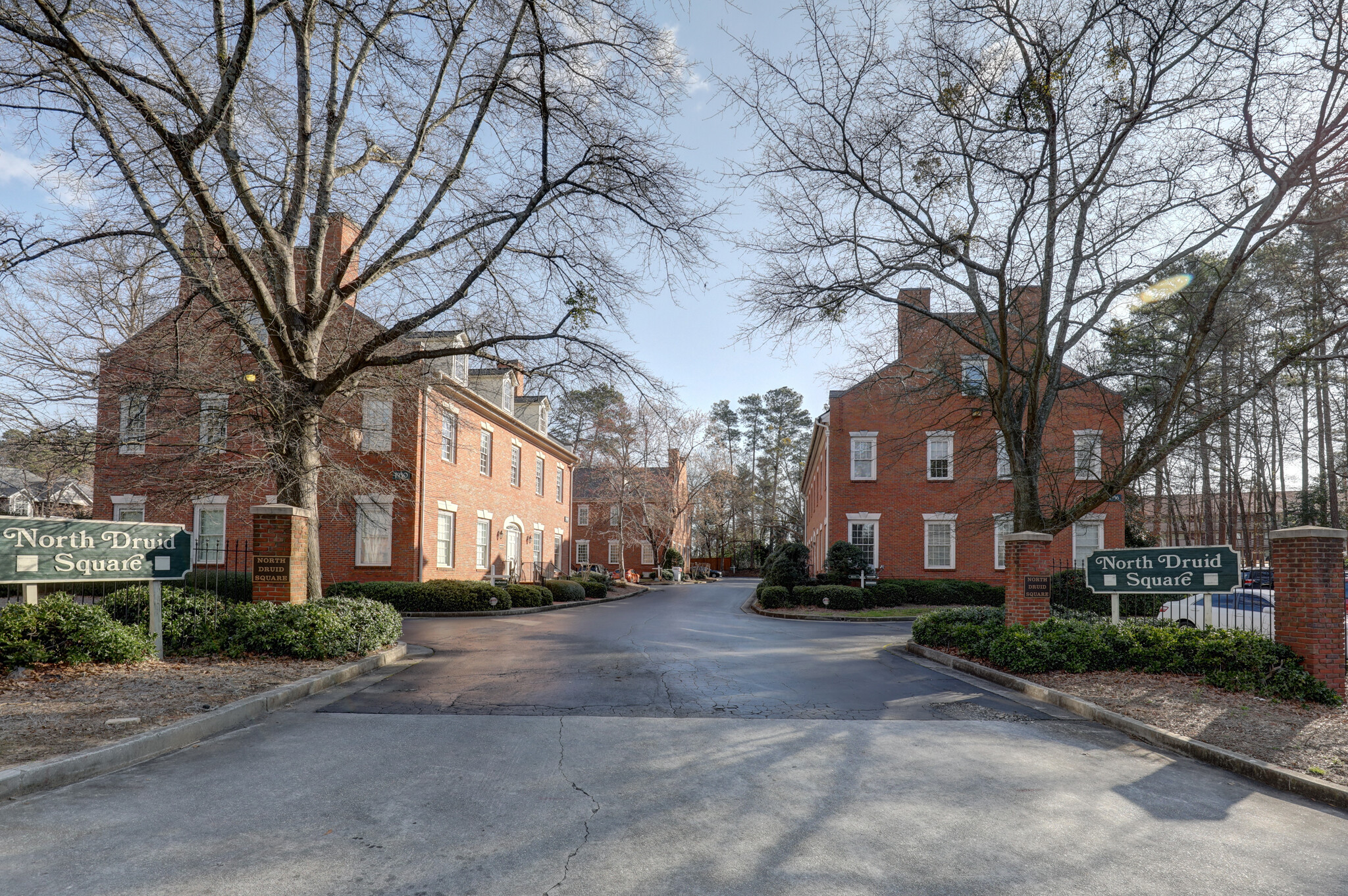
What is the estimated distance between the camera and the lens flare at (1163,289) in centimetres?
1370

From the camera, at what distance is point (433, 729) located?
708cm

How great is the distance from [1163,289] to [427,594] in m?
18.4

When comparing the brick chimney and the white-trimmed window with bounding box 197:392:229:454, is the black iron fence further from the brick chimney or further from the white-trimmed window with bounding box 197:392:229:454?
the white-trimmed window with bounding box 197:392:229:454

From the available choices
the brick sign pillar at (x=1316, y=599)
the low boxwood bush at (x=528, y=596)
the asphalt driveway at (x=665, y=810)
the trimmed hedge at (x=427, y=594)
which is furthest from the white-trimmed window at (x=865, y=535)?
the asphalt driveway at (x=665, y=810)

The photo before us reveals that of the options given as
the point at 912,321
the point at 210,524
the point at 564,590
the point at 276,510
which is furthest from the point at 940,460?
the point at 210,524

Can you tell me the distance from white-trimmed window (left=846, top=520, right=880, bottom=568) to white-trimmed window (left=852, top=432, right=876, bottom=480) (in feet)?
5.86

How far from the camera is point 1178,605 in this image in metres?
15.8

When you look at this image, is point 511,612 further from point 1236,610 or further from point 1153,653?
point 1236,610

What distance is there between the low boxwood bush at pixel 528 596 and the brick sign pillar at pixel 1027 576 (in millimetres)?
15267

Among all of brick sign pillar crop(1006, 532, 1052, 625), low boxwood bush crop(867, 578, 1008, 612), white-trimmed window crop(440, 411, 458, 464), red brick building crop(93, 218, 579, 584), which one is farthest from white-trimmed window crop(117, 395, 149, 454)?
low boxwood bush crop(867, 578, 1008, 612)

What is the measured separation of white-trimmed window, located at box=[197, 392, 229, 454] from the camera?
38.7ft

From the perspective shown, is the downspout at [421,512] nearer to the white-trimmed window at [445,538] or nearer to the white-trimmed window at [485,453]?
the white-trimmed window at [445,538]

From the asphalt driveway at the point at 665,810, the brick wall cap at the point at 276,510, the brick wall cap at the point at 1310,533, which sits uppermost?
the brick wall cap at the point at 276,510

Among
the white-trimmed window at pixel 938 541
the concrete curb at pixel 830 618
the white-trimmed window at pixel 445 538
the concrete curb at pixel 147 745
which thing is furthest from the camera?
the white-trimmed window at pixel 938 541
